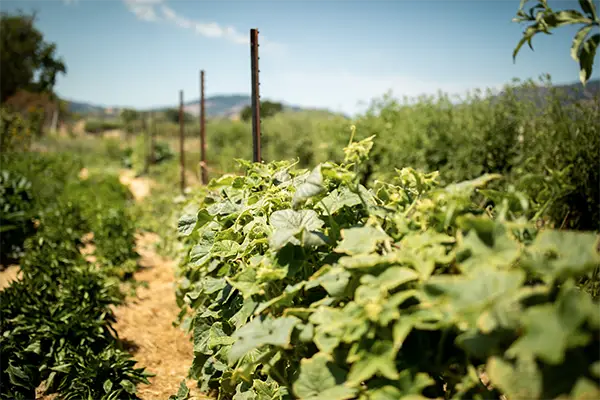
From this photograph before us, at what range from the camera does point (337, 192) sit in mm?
1654

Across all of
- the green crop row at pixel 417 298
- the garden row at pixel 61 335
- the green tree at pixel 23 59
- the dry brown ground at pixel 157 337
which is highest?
the green tree at pixel 23 59

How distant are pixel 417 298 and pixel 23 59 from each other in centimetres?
4747

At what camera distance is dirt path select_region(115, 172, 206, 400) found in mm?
2902

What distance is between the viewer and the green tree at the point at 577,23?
4.42ft

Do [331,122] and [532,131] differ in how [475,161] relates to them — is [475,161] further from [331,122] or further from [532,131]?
[331,122]

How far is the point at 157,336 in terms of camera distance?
3.79m

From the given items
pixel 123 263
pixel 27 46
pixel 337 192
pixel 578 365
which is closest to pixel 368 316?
pixel 578 365

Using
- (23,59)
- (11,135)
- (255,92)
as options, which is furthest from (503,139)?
(23,59)

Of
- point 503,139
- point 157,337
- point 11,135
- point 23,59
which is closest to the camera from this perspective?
point 157,337

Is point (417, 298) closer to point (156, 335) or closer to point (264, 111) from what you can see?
point (156, 335)

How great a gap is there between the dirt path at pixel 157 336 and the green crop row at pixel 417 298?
4.08ft

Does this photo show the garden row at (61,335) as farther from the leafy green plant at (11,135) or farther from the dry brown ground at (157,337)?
the leafy green plant at (11,135)

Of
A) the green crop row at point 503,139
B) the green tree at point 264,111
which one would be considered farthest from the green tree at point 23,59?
the green crop row at point 503,139

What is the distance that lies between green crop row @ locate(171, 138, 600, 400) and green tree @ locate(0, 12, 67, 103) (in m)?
43.9
